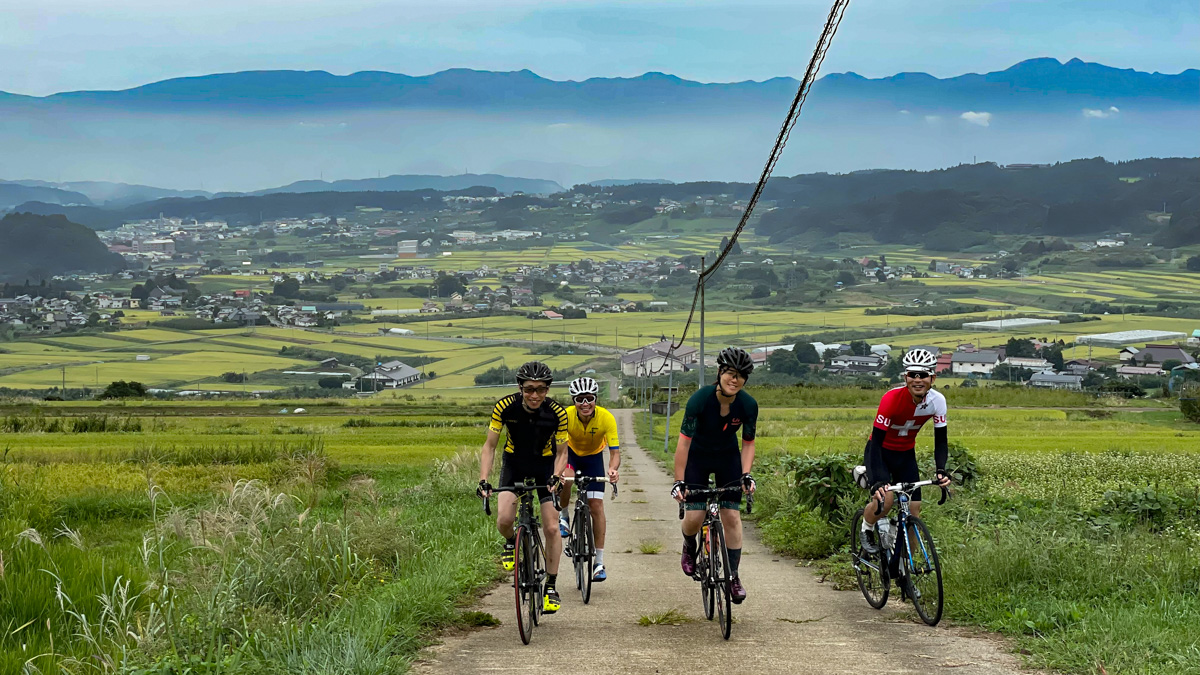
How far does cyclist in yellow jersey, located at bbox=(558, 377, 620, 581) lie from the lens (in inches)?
406

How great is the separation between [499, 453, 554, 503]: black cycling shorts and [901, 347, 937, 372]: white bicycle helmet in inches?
119

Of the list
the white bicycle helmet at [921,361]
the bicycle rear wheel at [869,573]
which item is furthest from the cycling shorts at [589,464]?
the white bicycle helmet at [921,361]

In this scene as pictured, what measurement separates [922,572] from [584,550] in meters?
2.99

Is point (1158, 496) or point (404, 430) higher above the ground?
point (1158, 496)

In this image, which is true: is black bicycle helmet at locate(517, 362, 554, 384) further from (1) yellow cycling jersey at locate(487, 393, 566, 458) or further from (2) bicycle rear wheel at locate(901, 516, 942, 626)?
(2) bicycle rear wheel at locate(901, 516, 942, 626)

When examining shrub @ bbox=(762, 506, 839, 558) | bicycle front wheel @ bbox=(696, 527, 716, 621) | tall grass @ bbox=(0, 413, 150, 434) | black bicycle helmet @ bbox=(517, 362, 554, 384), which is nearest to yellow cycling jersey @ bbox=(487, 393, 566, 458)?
black bicycle helmet @ bbox=(517, 362, 554, 384)

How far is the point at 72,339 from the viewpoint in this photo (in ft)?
616

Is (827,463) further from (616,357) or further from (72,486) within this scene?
(616,357)

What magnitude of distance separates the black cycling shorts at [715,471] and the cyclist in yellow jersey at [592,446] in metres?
1.51

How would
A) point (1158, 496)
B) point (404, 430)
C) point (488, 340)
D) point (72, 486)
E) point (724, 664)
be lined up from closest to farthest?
point (724, 664), point (1158, 496), point (72, 486), point (404, 430), point (488, 340)

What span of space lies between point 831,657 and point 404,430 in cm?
4582

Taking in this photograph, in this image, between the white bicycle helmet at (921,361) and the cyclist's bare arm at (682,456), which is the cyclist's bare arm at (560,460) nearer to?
the cyclist's bare arm at (682,456)

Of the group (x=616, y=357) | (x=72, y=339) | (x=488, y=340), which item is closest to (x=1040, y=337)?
(x=616, y=357)

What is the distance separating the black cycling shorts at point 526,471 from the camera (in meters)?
9.05
